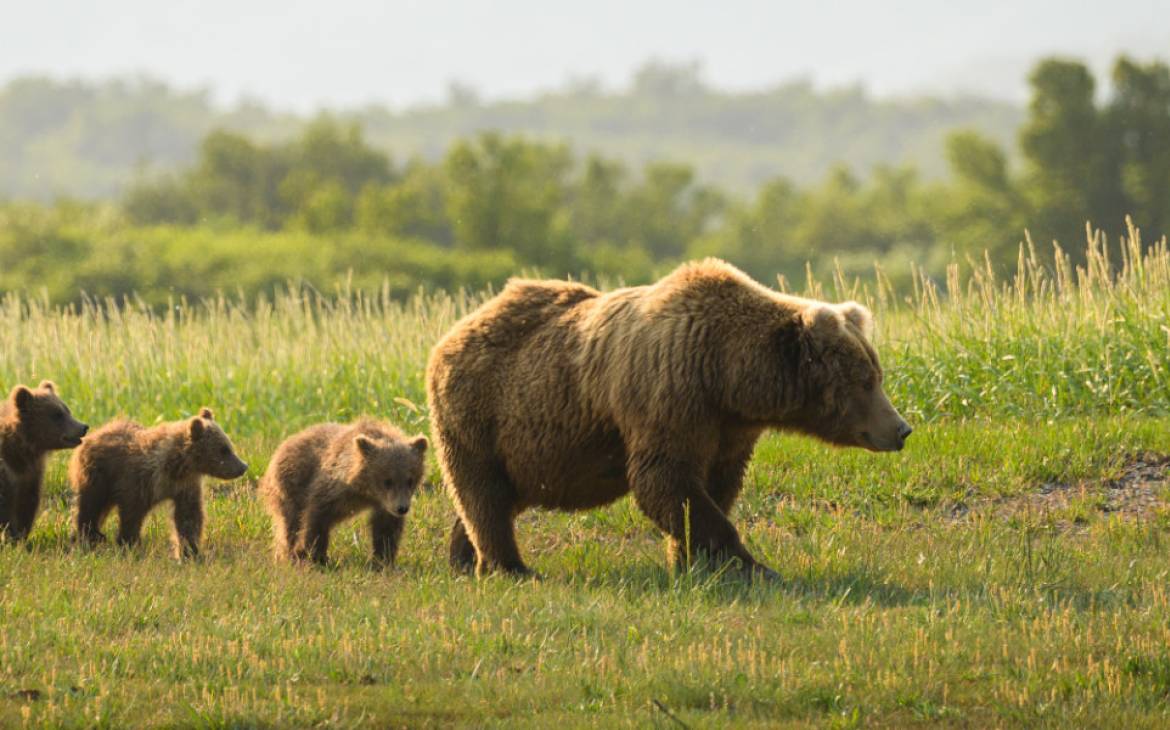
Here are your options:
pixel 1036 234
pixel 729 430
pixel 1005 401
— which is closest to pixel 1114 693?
pixel 729 430

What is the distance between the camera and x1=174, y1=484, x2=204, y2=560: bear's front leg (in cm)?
1055

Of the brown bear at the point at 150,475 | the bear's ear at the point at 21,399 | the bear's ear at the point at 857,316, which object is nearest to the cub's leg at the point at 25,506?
the brown bear at the point at 150,475

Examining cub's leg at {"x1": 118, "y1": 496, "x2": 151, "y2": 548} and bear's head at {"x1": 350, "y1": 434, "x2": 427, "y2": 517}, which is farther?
cub's leg at {"x1": 118, "y1": 496, "x2": 151, "y2": 548}

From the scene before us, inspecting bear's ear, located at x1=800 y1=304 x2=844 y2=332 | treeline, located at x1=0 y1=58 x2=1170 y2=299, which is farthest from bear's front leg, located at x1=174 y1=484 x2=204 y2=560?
treeline, located at x1=0 y1=58 x2=1170 y2=299

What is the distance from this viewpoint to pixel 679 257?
A: 3221 inches

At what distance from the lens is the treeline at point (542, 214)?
4766cm

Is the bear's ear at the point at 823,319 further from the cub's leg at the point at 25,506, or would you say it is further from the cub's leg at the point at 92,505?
the cub's leg at the point at 25,506

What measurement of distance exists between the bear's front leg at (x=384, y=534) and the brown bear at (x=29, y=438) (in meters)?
2.11

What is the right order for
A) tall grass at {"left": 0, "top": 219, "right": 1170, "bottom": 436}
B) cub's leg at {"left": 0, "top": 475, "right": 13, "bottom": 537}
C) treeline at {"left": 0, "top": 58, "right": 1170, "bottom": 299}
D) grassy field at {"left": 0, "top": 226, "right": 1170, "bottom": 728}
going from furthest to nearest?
treeline at {"left": 0, "top": 58, "right": 1170, "bottom": 299} → tall grass at {"left": 0, "top": 219, "right": 1170, "bottom": 436} → cub's leg at {"left": 0, "top": 475, "right": 13, "bottom": 537} → grassy field at {"left": 0, "top": 226, "right": 1170, "bottom": 728}

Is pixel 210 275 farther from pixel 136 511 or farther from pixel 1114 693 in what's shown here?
pixel 1114 693

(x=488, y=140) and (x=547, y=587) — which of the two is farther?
(x=488, y=140)

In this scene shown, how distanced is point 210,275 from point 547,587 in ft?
170

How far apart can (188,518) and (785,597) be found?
398cm

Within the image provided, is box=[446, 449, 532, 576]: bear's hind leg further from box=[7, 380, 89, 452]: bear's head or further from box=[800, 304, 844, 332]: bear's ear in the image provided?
box=[7, 380, 89, 452]: bear's head
